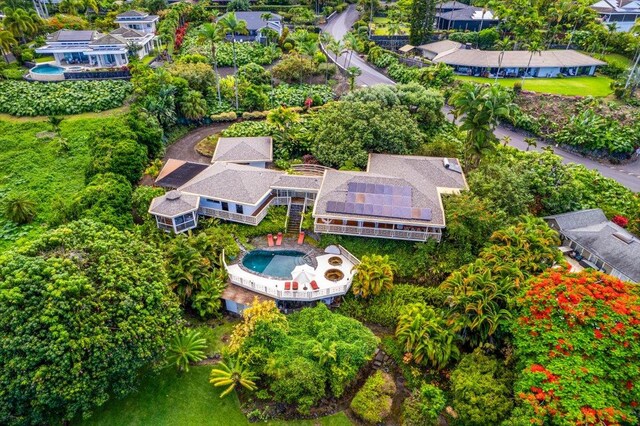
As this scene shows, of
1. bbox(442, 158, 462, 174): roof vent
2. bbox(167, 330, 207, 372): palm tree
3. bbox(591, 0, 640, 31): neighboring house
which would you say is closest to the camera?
bbox(167, 330, 207, 372): palm tree

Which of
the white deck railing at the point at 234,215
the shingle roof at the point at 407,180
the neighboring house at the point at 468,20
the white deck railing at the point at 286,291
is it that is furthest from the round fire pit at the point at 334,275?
the neighboring house at the point at 468,20

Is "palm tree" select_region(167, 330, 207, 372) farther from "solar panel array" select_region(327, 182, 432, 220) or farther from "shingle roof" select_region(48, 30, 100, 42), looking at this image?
"shingle roof" select_region(48, 30, 100, 42)

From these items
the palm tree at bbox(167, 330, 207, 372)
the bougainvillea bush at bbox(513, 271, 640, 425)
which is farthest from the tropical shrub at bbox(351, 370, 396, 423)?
the palm tree at bbox(167, 330, 207, 372)

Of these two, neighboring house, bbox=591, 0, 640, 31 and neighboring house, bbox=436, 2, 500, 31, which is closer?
neighboring house, bbox=591, 0, 640, 31

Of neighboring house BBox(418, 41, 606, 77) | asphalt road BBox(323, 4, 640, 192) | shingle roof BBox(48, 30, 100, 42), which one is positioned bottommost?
asphalt road BBox(323, 4, 640, 192)

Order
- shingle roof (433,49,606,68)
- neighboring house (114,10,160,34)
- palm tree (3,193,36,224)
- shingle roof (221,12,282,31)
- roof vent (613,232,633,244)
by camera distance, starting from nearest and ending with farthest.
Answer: roof vent (613,232,633,244), palm tree (3,193,36,224), shingle roof (433,49,606,68), neighboring house (114,10,160,34), shingle roof (221,12,282,31)

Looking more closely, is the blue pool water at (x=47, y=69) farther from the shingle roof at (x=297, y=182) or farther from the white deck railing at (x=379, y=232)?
the white deck railing at (x=379, y=232)

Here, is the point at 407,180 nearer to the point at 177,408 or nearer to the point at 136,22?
the point at 177,408
